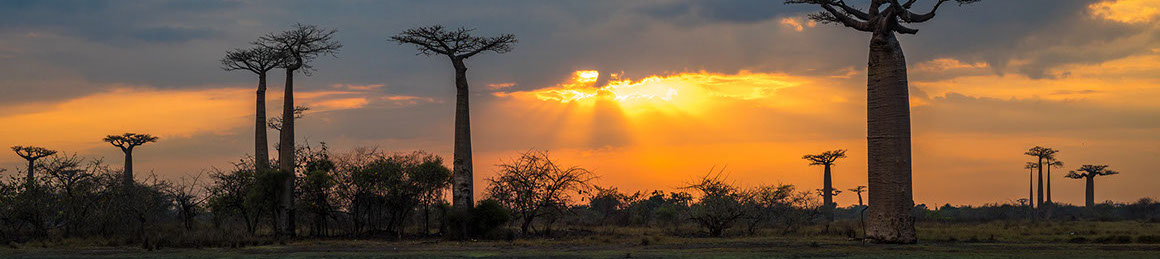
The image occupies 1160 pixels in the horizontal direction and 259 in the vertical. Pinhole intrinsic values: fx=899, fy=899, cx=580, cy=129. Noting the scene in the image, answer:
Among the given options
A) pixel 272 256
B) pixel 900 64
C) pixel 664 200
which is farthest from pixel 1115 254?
pixel 664 200

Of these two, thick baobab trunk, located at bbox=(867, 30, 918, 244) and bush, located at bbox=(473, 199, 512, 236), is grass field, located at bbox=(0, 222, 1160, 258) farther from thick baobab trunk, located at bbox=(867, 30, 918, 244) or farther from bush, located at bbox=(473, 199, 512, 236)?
bush, located at bbox=(473, 199, 512, 236)

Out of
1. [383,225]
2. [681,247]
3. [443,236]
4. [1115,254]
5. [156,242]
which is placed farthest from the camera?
[383,225]

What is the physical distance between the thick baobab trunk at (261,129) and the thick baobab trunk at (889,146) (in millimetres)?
21162

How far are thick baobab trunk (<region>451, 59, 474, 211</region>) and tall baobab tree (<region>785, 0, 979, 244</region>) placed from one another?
12606 millimetres

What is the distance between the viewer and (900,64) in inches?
920

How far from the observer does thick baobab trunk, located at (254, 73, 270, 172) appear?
3319cm

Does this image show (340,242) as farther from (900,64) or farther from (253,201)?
(900,64)

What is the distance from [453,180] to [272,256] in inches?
407

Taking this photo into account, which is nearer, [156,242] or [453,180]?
[156,242]

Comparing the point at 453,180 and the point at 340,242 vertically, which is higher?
the point at 453,180

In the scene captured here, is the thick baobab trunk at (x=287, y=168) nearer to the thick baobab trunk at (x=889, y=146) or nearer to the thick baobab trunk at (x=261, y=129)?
the thick baobab trunk at (x=261, y=129)

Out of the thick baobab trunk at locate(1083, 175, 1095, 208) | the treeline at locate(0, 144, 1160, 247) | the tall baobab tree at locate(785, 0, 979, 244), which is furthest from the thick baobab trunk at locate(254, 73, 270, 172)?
the thick baobab trunk at locate(1083, 175, 1095, 208)

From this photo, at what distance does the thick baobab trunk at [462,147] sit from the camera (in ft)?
95.2

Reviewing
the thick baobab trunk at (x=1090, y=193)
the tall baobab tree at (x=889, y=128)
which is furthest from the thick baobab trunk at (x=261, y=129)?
the thick baobab trunk at (x=1090, y=193)
